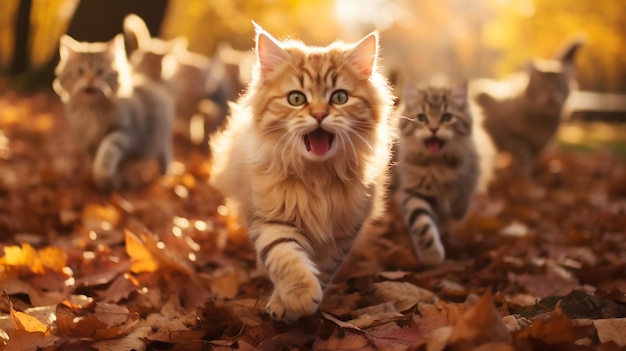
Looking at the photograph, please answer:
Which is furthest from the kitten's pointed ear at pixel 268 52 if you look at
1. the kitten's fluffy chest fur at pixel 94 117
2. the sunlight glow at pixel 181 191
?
the kitten's fluffy chest fur at pixel 94 117

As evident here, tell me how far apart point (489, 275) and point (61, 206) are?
3.21m

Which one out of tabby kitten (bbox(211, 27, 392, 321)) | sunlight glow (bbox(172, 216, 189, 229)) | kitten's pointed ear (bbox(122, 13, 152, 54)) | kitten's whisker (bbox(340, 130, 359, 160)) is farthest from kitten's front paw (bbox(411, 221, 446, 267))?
kitten's pointed ear (bbox(122, 13, 152, 54))

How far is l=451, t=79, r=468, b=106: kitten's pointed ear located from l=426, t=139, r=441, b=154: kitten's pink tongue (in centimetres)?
35

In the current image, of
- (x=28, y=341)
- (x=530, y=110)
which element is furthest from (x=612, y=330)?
(x=530, y=110)

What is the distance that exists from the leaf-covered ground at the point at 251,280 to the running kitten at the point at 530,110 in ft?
5.64

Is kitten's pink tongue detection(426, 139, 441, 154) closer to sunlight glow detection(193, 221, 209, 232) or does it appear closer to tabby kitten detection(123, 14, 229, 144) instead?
sunlight glow detection(193, 221, 209, 232)

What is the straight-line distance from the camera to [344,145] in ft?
9.20

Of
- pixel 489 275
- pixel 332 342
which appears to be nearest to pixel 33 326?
pixel 332 342

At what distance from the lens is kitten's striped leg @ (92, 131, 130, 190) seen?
531 cm

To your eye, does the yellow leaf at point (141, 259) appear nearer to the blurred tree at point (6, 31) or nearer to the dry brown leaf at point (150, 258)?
the dry brown leaf at point (150, 258)

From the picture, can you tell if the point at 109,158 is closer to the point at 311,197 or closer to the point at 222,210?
the point at 222,210

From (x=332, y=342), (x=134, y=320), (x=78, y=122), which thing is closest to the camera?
(x=332, y=342)

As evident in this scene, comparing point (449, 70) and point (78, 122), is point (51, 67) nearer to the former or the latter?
point (78, 122)

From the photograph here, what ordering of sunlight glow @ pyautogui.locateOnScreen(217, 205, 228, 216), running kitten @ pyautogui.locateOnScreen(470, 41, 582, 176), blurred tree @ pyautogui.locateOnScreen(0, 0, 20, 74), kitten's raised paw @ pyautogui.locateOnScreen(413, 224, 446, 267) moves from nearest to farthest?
kitten's raised paw @ pyautogui.locateOnScreen(413, 224, 446, 267), sunlight glow @ pyautogui.locateOnScreen(217, 205, 228, 216), running kitten @ pyautogui.locateOnScreen(470, 41, 582, 176), blurred tree @ pyautogui.locateOnScreen(0, 0, 20, 74)
